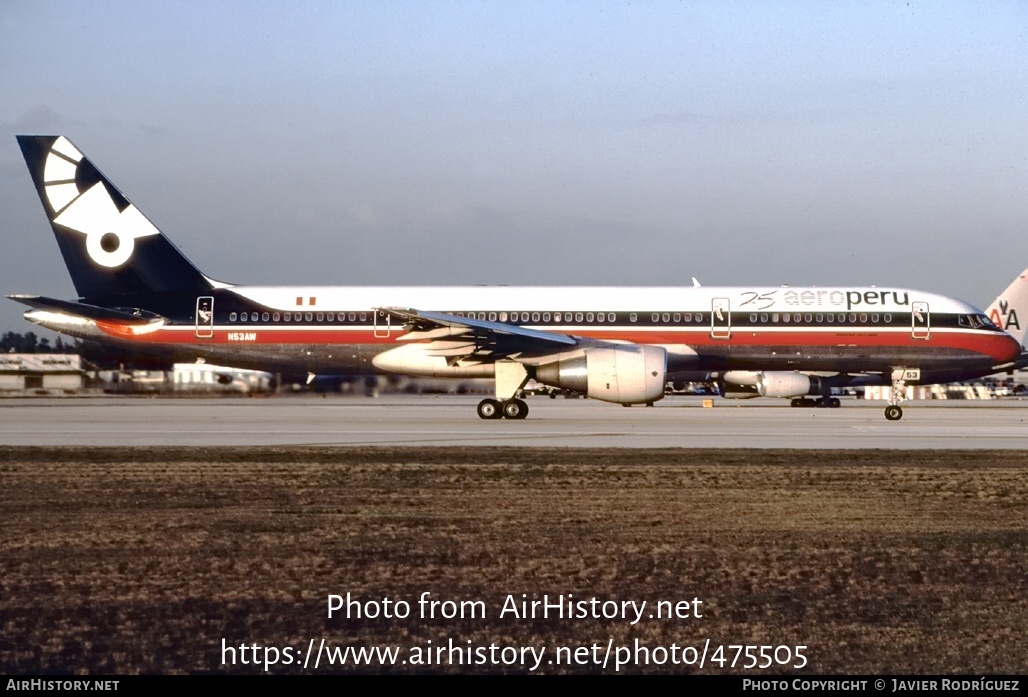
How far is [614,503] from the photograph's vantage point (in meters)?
12.0

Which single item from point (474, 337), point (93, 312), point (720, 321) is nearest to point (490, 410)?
point (474, 337)

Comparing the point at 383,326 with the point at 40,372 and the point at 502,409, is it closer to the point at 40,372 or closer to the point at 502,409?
the point at 502,409

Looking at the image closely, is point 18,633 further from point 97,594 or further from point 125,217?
point 125,217

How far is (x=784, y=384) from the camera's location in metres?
34.4

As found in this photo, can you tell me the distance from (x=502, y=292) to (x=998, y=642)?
24.1 metres

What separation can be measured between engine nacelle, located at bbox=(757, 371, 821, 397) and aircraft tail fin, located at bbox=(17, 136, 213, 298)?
16784 millimetres

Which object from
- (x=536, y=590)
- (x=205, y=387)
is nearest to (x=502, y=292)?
(x=205, y=387)

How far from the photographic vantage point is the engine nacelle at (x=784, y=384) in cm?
3416

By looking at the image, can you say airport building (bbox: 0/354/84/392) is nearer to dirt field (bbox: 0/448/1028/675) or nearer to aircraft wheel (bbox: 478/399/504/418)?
aircraft wheel (bbox: 478/399/504/418)

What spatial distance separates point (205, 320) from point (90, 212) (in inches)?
189

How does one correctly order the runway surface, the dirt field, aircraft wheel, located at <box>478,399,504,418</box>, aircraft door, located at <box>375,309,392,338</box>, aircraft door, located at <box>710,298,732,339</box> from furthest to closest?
aircraft door, located at <box>710,298,732,339</box> < aircraft door, located at <box>375,309,392,338</box> < aircraft wheel, located at <box>478,399,504,418</box> < the runway surface < the dirt field

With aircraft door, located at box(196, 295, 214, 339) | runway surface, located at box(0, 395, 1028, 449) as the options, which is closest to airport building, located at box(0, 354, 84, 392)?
runway surface, located at box(0, 395, 1028, 449)

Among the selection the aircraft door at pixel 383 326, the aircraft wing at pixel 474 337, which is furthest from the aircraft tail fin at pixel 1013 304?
the aircraft door at pixel 383 326

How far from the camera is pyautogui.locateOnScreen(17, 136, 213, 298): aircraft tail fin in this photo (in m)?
30.4
